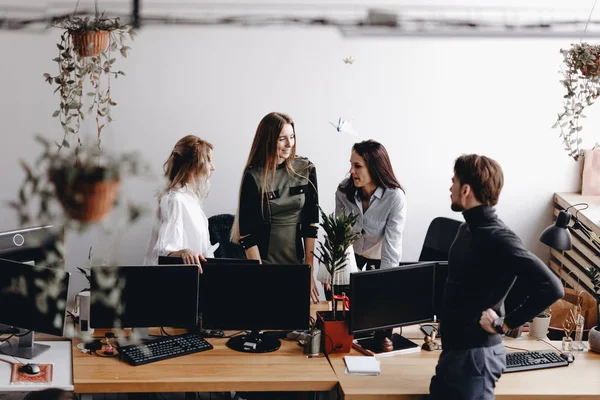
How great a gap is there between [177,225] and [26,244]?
76cm

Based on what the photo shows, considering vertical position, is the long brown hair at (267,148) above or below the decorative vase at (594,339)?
above

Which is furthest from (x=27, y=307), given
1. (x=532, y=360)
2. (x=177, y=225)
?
(x=532, y=360)

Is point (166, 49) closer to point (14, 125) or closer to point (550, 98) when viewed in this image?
point (14, 125)

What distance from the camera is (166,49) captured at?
563 cm

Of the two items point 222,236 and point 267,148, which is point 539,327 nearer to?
point 267,148

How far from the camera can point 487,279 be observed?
3197 millimetres

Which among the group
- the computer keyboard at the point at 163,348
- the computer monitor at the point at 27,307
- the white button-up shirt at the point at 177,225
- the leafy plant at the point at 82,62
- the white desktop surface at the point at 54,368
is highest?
the leafy plant at the point at 82,62

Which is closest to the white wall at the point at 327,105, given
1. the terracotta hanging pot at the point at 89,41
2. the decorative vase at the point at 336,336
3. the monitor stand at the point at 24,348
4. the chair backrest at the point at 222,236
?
the chair backrest at the point at 222,236

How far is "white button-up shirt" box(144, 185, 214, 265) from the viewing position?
165 inches

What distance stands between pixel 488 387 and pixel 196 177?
1890 millimetres

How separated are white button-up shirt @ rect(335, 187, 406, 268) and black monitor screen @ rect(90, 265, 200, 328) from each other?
1.12 meters

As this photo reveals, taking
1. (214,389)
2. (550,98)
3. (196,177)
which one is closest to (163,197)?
(196,177)

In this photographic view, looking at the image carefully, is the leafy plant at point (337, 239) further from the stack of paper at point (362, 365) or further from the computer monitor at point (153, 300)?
the computer monitor at point (153, 300)

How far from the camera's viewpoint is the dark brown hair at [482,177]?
10.6 ft
